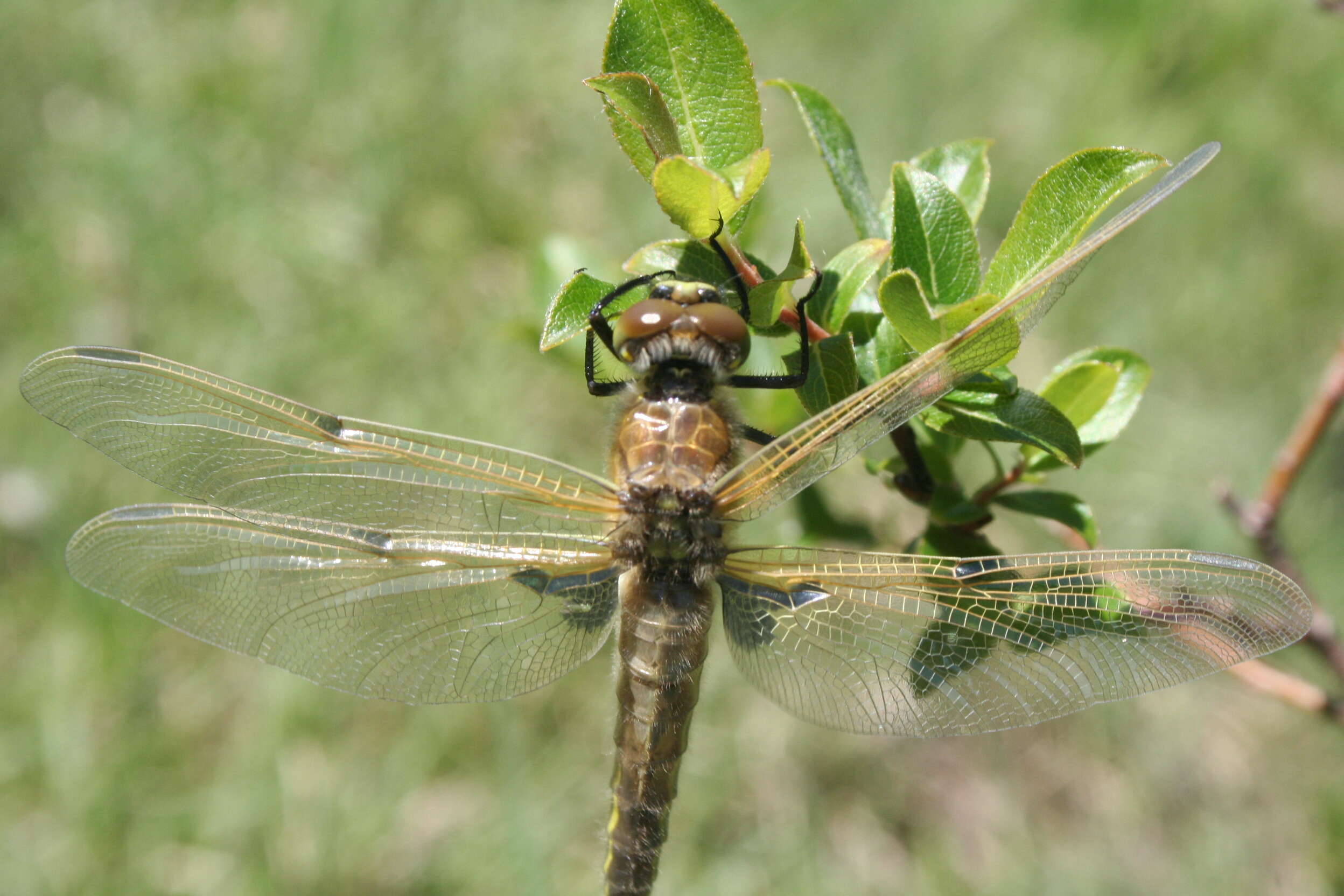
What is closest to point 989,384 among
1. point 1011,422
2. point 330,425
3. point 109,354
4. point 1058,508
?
point 1011,422

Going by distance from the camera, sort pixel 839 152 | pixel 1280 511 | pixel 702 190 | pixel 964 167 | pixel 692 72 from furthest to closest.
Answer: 1. pixel 1280 511
2. pixel 964 167
3. pixel 839 152
4. pixel 692 72
5. pixel 702 190

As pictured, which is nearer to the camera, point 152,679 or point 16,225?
point 152,679

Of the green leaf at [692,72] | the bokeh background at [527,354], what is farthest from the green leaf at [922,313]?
the bokeh background at [527,354]

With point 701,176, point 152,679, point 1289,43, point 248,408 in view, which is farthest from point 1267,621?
point 1289,43

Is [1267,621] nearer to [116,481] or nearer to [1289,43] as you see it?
[116,481]

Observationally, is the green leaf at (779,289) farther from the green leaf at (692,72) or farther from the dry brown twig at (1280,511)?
the dry brown twig at (1280,511)

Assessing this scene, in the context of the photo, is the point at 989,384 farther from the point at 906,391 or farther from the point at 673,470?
the point at 673,470

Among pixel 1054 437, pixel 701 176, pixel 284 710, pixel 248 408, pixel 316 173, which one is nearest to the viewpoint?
pixel 701 176
